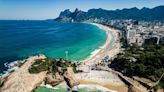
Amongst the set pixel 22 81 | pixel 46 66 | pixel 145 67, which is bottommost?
pixel 22 81

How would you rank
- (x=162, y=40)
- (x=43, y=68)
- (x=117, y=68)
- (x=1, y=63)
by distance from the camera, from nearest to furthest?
(x=43, y=68)
(x=117, y=68)
(x=1, y=63)
(x=162, y=40)

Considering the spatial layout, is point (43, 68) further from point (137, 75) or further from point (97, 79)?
point (137, 75)

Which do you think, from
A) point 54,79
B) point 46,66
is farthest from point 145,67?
point 46,66

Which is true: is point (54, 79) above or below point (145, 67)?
below

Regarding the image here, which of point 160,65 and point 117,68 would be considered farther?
point 117,68

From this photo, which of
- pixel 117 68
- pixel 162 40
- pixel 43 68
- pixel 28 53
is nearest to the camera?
pixel 43 68

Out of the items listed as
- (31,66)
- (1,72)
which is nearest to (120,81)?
(31,66)

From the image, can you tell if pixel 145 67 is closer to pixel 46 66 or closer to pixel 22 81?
pixel 46 66

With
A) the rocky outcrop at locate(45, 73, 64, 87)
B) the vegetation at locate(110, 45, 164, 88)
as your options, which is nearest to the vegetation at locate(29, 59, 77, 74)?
the rocky outcrop at locate(45, 73, 64, 87)

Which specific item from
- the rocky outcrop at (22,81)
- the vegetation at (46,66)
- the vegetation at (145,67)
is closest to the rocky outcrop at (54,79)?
the rocky outcrop at (22,81)

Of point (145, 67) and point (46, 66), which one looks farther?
point (46, 66)

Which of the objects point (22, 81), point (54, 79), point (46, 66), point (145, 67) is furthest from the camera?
point (46, 66)
